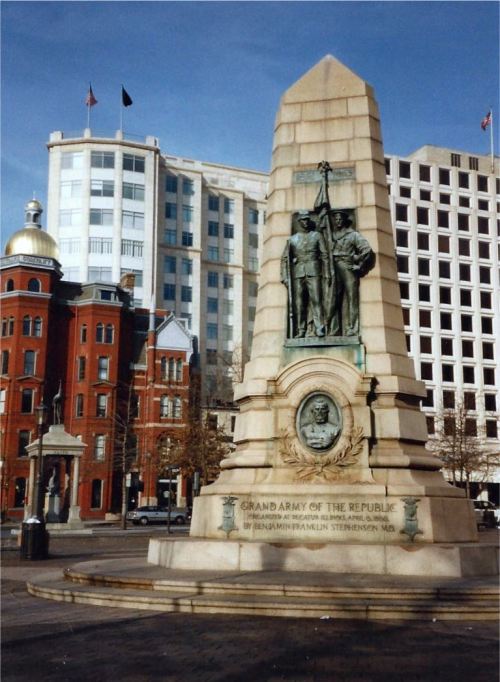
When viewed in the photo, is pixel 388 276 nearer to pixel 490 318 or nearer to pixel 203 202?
pixel 490 318

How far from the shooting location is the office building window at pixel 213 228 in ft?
305

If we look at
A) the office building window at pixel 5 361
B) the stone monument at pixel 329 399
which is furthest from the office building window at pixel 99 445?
the stone monument at pixel 329 399

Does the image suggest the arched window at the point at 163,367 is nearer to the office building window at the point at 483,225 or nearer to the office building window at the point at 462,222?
the office building window at the point at 462,222

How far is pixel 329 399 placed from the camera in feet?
51.3

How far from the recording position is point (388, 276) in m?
16.8

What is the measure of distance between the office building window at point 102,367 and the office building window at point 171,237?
24.5 metres

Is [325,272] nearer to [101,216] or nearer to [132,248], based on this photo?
[132,248]

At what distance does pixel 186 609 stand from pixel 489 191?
264ft

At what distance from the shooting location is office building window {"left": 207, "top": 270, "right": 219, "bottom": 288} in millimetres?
91938

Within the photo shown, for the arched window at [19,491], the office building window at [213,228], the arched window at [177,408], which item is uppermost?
the office building window at [213,228]

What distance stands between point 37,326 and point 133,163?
1033 inches

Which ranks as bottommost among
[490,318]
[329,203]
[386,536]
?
[386,536]

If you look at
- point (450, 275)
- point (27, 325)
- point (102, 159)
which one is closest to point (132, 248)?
point (102, 159)

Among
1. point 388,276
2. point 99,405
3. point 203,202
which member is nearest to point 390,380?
point 388,276
